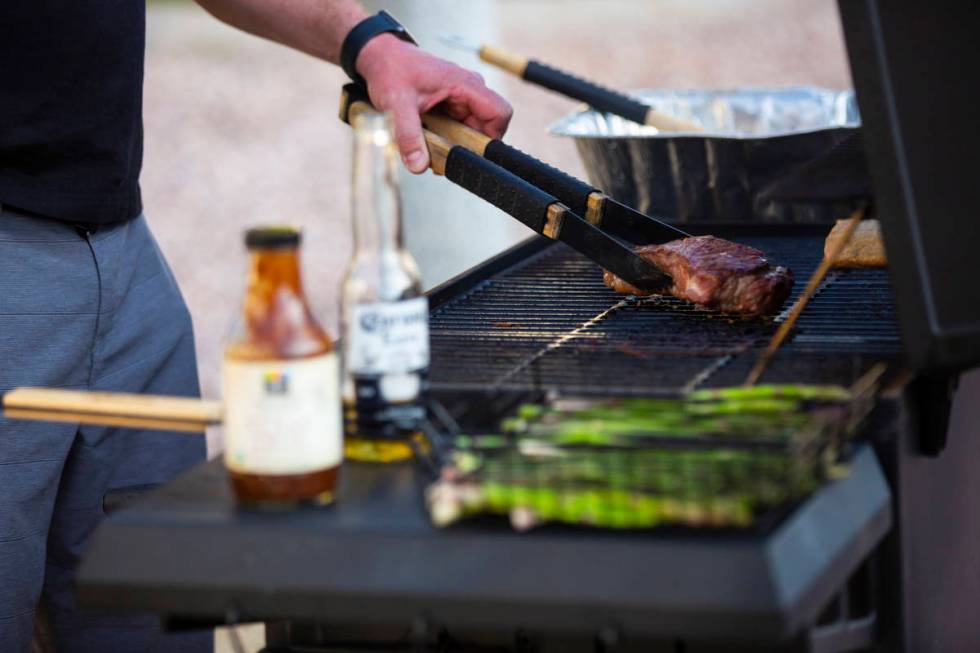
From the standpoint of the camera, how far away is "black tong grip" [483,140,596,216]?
2895 millimetres

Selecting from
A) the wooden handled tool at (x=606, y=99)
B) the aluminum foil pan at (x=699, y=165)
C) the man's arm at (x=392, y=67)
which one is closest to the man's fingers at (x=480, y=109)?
the man's arm at (x=392, y=67)

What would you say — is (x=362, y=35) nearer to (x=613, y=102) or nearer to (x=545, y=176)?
(x=545, y=176)

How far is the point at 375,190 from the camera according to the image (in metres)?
1.81

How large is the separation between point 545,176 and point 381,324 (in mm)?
1162

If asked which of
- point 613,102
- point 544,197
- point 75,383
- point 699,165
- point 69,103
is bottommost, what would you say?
point 75,383

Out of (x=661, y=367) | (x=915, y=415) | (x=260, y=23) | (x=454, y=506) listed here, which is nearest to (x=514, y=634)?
(x=454, y=506)

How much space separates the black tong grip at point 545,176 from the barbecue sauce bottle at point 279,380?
1.29 m

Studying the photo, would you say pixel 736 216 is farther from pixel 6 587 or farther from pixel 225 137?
pixel 225 137

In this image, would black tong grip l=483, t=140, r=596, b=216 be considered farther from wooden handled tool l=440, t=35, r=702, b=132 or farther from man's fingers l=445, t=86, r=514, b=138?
wooden handled tool l=440, t=35, r=702, b=132

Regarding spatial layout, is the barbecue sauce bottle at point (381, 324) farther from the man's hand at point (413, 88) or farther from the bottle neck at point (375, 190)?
the man's hand at point (413, 88)

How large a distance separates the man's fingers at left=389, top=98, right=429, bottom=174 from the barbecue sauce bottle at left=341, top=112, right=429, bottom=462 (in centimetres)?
108

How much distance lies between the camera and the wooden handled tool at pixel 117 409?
1817 mm

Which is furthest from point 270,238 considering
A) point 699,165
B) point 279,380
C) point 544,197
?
point 699,165

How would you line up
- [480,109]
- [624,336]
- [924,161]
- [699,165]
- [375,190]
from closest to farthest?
1. [375,190]
2. [924,161]
3. [624,336]
4. [480,109]
5. [699,165]
